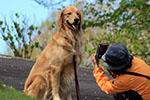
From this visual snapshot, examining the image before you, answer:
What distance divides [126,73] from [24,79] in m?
5.39

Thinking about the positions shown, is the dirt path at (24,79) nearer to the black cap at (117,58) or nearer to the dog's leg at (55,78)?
the dog's leg at (55,78)

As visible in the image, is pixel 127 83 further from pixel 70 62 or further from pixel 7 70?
pixel 7 70

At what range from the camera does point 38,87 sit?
4969 mm

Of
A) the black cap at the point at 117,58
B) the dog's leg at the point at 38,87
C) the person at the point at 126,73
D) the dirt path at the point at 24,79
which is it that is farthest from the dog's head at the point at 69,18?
the dirt path at the point at 24,79

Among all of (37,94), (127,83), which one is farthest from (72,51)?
(127,83)

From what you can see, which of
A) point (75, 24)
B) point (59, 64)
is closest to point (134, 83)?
point (59, 64)

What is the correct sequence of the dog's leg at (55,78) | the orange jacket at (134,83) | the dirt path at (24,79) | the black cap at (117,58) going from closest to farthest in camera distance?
the black cap at (117,58)
the orange jacket at (134,83)
the dog's leg at (55,78)
the dirt path at (24,79)

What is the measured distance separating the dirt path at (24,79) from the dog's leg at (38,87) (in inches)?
58.4

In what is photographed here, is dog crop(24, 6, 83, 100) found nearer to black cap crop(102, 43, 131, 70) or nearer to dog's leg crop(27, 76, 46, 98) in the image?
dog's leg crop(27, 76, 46, 98)

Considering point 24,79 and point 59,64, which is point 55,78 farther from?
point 24,79

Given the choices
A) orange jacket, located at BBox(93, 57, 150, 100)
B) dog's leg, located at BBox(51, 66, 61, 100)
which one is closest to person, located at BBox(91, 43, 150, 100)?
orange jacket, located at BBox(93, 57, 150, 100)

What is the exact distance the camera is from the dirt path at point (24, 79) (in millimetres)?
6942

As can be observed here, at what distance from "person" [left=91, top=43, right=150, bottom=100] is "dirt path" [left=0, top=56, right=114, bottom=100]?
2.67 meters

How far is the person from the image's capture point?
351 centimetres
